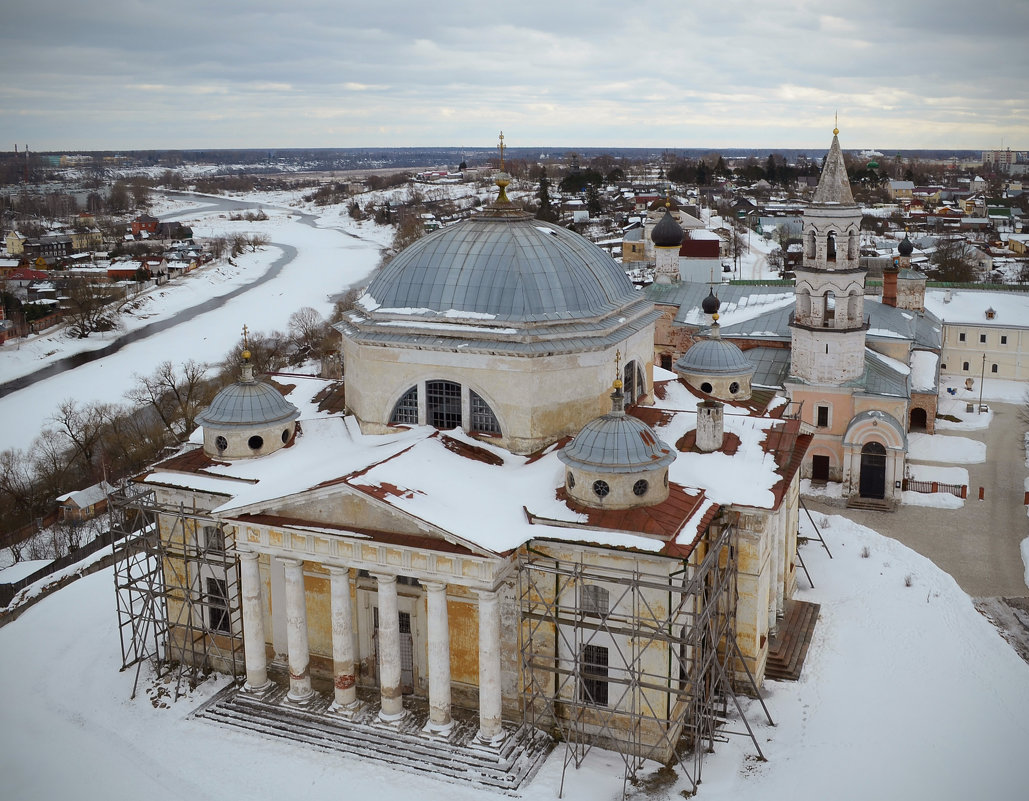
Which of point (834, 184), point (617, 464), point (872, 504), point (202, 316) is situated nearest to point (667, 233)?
point (834, 184)

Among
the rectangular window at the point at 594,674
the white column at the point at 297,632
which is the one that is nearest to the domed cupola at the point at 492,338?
the white column at the point at 297,632

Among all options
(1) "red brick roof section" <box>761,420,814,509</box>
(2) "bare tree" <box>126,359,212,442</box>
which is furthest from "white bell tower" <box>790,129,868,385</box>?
(2) "bare tree" <box>126,359,212,442</box>

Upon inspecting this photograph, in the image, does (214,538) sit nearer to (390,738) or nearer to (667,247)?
(390,738)

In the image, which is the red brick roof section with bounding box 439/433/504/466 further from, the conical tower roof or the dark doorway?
the conical tower roof

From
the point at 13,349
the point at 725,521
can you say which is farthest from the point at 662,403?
the point at 13,349

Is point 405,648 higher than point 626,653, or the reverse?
point 626,653

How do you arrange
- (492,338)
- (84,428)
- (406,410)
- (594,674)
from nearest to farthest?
1. (594,674)
2. (492,338)
3. (406,410)
4. (84,428)

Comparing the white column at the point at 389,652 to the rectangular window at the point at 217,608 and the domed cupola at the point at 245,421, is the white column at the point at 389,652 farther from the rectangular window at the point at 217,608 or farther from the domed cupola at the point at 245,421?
the domed cupola at the point at 245,421
